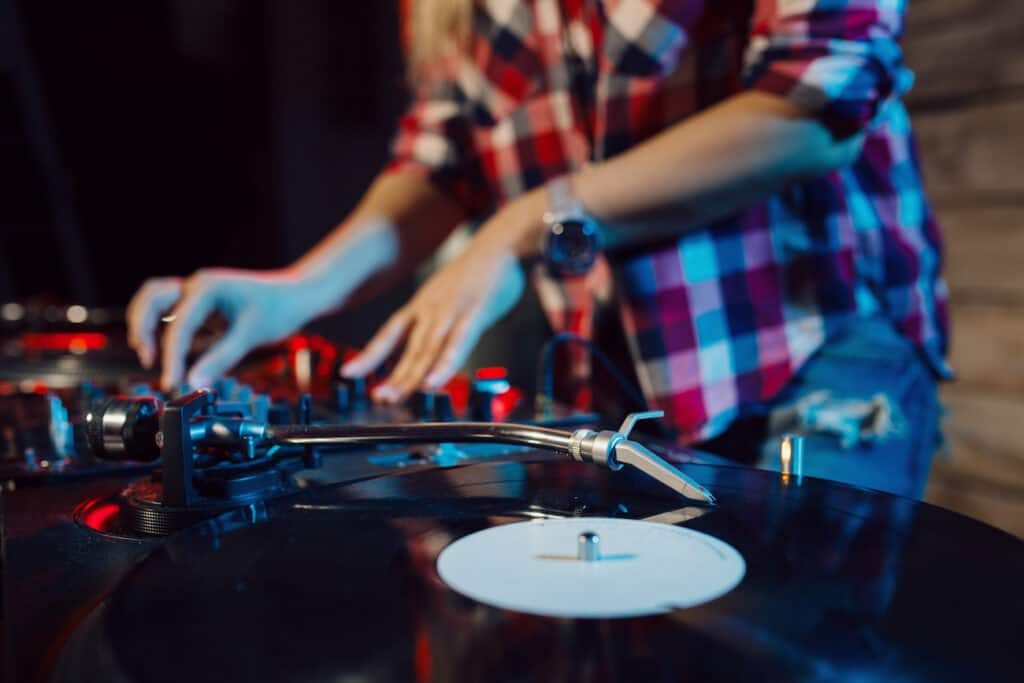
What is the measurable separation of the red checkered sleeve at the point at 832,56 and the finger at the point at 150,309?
866 millimetres

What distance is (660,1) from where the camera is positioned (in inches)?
46.1

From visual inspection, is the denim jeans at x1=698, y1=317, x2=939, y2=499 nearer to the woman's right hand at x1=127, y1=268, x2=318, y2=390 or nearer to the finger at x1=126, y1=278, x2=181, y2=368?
the woman's right hand at x1=127, y1=268, x2=318, y2=390

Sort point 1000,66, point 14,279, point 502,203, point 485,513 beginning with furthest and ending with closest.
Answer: point 14,279, point 1000,66, point 502,203, point 485,513

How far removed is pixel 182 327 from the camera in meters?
1.20

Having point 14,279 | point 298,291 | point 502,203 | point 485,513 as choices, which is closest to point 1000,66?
point 502,203

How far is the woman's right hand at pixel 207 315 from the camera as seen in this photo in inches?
47.3

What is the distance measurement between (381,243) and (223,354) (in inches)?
17.1

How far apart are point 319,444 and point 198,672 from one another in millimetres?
298

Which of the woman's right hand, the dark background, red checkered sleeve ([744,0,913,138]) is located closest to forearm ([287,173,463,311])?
the woman's right hand

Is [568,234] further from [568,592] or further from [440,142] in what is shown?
[568,592]

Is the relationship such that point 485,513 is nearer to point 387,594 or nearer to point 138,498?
point 387,594

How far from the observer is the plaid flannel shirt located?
1.06m

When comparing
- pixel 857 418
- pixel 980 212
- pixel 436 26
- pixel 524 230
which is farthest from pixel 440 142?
→ pixel 980 212

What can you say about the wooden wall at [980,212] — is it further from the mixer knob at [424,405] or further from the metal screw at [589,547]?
the metal screw at [589,547]
